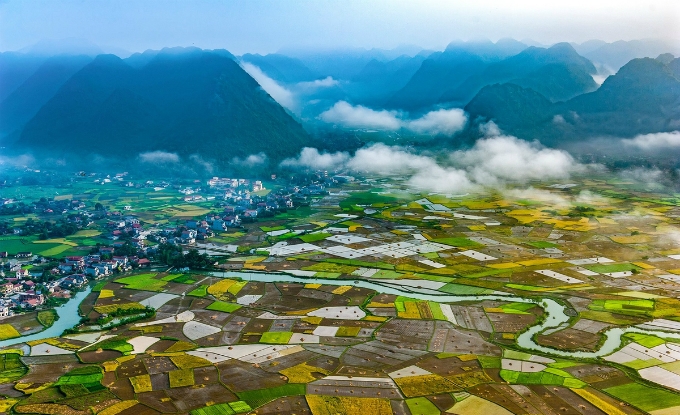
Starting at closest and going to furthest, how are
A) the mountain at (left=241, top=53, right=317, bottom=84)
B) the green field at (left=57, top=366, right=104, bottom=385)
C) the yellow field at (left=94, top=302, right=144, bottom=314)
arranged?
1. the green field at (left=57, top=366, right=104, bottom=385)
2. the yellow field at (left=94, top=302, right=144, bottom=314)
3. the mountain at (left=241, top=53, right=317, bottom=84)

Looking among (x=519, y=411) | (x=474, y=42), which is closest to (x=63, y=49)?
(x=474, y=42)

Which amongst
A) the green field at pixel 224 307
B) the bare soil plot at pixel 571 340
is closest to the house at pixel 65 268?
the green field at pixel 224 307

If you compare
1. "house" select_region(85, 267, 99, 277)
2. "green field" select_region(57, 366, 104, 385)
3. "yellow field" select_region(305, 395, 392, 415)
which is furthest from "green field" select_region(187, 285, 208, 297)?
"yellow field" select_region(305, 395, 392, 415)

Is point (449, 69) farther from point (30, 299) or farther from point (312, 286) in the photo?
point (30, 299)

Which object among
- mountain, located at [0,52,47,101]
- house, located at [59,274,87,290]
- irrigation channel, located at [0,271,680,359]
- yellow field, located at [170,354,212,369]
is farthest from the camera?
mountain, located at [0,52,47,101]

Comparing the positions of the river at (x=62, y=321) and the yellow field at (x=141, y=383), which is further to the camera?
the river at (x=62, y=321)

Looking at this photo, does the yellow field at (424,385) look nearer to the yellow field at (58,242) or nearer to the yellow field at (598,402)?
the yellow field at (598,402)

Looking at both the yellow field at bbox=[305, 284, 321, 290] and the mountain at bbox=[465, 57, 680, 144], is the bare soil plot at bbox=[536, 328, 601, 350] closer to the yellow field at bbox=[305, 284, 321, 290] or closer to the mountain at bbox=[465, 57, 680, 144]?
the yellow field at bbox=[305, 284, 321, 290]

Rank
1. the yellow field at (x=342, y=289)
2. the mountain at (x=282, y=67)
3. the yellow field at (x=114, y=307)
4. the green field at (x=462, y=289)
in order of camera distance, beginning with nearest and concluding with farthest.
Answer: the yellow field at (x=114, y=307) → the yellow field at (x=342, y=289) → the green field at (x=462, y=289) → the mountain at (x=282, y=67)
